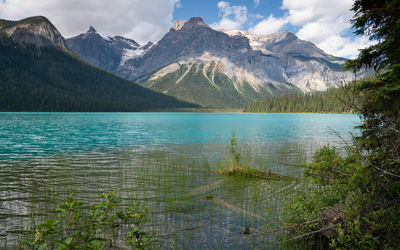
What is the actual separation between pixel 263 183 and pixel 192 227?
8.40m

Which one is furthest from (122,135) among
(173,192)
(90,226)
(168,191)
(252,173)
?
(90,226)

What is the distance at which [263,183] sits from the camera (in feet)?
56.1

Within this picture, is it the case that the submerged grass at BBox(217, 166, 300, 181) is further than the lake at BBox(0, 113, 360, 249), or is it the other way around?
the submerged grass at BBox(217, 166, 300, 181)

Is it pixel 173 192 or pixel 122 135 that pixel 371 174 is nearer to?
pixel 173 192

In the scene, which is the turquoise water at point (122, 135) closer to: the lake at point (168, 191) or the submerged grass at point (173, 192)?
the lake at point (168, 191)

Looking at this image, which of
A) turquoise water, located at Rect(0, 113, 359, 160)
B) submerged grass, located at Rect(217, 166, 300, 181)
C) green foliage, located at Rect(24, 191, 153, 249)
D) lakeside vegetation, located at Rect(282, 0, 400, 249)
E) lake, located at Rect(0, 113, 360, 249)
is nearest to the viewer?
green foliage, located at Rect(24, 191, 153, 249)

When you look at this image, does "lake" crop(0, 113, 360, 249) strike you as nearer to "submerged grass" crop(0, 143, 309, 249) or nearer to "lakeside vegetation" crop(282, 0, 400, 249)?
"submerged grass" crop(0, 143, 309, 249)

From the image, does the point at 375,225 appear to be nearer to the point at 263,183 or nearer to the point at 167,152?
the point at 263,183

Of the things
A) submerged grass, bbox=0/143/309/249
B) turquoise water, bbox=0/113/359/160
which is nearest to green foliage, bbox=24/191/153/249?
submerged grass, bbox=0/143/309/249

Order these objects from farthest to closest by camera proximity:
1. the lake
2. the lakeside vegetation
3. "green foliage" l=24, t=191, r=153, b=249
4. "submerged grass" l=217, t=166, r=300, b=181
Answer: "submerged grass" l=217, t=166, r=300, b=181 → the lake → the lakeside vegetation → "green foliage" l=24, t=191, r=153, b=249

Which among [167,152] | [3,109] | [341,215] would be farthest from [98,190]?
[3,109]

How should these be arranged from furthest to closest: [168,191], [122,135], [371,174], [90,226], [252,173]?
[122,135]
[252,173]
[168,191]
[371,174]
[90,226]

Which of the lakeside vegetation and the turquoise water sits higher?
the lakeside vegetation

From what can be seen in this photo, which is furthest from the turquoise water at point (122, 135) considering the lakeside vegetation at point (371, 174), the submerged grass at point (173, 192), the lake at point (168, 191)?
the submerged grass at point (173, 192)
